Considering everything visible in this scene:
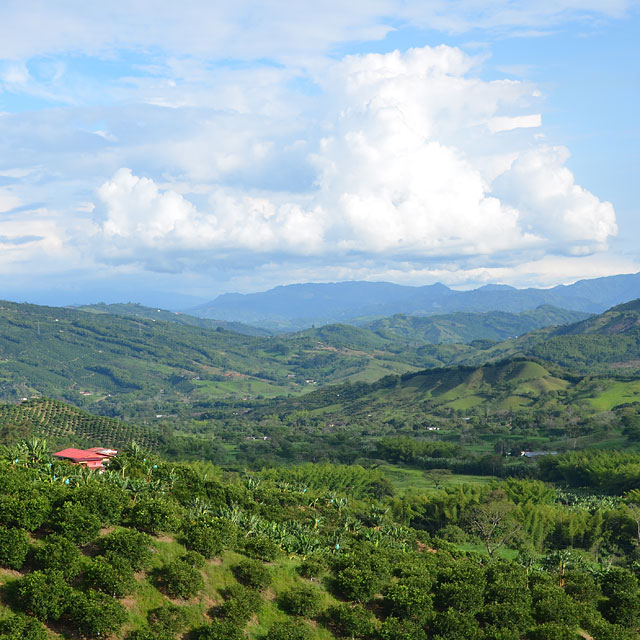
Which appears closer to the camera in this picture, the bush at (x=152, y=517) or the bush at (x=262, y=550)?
the bush at (x=152, y=517)

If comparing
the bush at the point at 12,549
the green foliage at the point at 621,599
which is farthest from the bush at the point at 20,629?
the green foliage at the point at 621,599

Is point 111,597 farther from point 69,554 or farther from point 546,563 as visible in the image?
point 546,563

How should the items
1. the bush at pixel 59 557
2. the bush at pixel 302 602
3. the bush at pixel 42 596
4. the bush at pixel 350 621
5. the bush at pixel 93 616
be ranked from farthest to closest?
the bush at pixel 302 602 → the bush at pixel 350 621 → the bush at pixel 59 557 → the bush at pixel 93 616 → the bush at pixel 42 596

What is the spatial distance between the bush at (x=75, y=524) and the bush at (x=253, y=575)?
996 centimetres

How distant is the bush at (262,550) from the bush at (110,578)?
35.5 ft

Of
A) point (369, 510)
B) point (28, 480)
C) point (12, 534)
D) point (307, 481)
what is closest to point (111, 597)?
point (12, 534)

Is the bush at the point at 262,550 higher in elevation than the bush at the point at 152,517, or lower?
lower

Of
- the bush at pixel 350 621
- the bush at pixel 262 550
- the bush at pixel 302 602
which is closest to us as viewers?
the bush at pixel 350 621

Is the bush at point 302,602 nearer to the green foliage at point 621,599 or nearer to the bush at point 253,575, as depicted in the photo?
the bush at point 253,575

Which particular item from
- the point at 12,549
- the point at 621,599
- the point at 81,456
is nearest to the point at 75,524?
the point at 12,549

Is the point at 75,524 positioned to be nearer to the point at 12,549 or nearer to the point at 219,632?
the point at 12,549

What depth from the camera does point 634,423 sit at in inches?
6191

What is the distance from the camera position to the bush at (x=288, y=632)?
112ft

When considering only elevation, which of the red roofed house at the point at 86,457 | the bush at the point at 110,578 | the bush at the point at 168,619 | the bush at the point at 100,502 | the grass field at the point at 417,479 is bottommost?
the grass field at the point at 417,479
